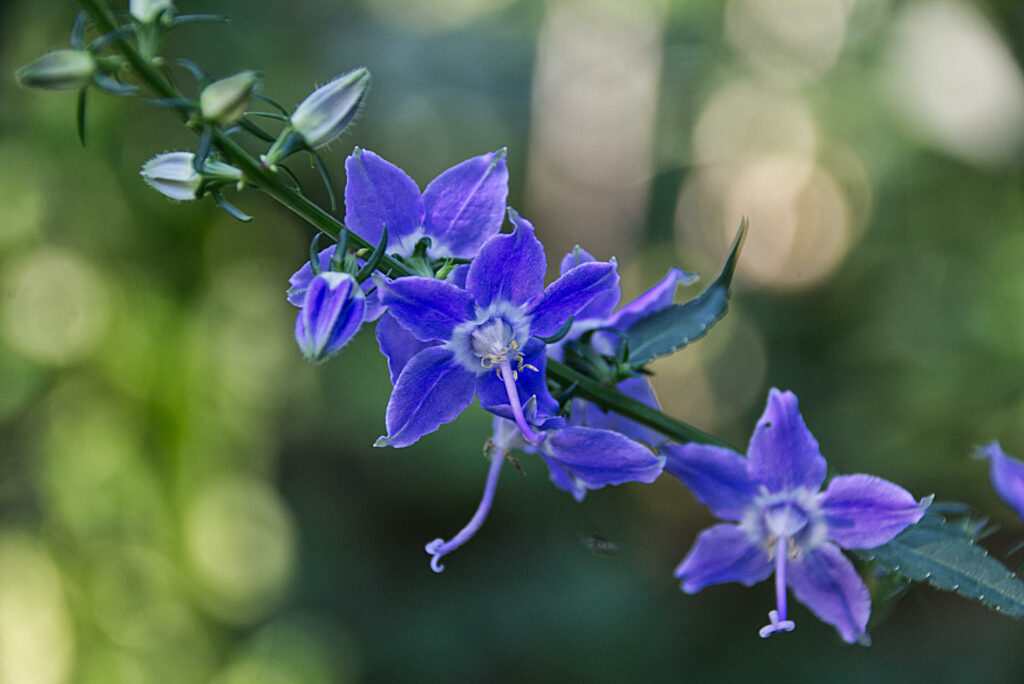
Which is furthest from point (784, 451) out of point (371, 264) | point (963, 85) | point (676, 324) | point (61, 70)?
point (963, 85)

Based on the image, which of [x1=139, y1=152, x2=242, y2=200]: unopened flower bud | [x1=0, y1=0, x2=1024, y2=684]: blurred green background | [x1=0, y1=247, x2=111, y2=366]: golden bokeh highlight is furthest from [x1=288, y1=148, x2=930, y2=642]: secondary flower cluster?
[x1=0, y1=247, x2=111, y2=366]: golden bokeh highlight

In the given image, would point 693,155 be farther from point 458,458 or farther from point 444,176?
point 444,176

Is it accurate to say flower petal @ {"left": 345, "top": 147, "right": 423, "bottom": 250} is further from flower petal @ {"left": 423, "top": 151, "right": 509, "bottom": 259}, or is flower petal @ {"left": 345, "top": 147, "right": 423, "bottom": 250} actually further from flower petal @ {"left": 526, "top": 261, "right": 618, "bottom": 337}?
flower petal @ {"left": 526, "top": 261, "right": 618, "bottom": 337}

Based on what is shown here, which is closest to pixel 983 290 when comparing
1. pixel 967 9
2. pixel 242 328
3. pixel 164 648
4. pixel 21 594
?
pixel 967 9

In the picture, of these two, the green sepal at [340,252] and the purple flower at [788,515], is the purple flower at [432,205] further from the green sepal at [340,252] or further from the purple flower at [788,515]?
the purple flower at [788,515]

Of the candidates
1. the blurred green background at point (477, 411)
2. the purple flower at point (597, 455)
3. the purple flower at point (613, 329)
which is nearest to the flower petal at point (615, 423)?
the purple flower at point (613, 329)

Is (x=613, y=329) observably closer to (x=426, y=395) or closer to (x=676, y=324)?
(x=676, y=324)
